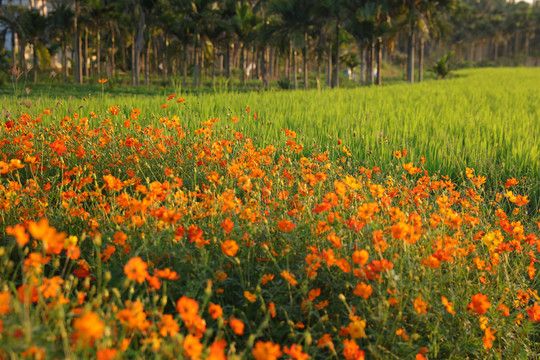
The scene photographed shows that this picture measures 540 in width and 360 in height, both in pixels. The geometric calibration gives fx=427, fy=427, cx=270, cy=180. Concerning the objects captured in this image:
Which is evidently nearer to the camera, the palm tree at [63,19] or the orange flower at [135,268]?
the orange flower at [135,268]

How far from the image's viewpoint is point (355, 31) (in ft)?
73.4

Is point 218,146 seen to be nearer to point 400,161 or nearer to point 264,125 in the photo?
point 400,161

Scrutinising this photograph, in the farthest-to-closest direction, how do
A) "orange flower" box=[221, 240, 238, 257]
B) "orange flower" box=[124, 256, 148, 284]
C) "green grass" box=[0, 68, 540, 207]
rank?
1. "green grass" box=[0, 68, 540, 207]
2. "orange flower" box=[221, 240, 238, 257]
3. "orange flower" box=[124, 256, 148, 284]

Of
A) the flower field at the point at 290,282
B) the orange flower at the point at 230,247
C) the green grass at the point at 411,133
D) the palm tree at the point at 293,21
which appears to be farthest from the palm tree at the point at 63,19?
the orange flower at the point at 230,247

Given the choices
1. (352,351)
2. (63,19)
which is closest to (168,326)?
(352,351)

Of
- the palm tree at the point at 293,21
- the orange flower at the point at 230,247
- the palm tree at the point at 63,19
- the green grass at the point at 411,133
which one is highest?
the palm tree at the point at 63,19

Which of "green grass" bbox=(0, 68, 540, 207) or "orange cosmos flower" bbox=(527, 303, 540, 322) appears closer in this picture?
"orange cosmos flower" bbox=(527, 303, 540, 322)

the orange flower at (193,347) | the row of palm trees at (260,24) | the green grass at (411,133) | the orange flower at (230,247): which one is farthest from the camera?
the row of palm trees at (260,24)

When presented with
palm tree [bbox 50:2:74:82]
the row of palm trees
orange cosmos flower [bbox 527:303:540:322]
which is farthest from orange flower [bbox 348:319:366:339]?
palm tree [bbox 50:2:74:82]

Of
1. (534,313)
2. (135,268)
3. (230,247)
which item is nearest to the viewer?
(135,268)

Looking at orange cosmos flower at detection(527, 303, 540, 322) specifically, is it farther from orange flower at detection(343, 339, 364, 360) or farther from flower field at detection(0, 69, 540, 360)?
orange flower at detection(343, 339, 364, 360)

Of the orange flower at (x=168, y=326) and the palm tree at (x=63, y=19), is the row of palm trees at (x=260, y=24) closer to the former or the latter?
the palm tree at (x=63, y=19)

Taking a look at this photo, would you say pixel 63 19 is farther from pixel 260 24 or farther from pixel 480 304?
pixel 480 304

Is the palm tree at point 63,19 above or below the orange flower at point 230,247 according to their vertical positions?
above
